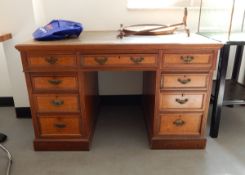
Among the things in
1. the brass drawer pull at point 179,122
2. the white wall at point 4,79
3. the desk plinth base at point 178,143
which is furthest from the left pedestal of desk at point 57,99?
the white wall at point 4,79

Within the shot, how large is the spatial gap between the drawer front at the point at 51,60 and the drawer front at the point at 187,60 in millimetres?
595

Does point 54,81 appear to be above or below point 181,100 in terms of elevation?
above

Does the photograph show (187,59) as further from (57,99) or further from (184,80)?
(57,99)

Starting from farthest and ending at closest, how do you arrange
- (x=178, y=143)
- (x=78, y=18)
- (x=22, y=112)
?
1. (x=22, y=112)
2. (x=78, y=18)
3. (x=178, y=143)

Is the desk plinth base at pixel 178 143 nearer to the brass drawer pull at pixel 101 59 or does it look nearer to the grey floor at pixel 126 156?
the grey floor at pixel 126 156

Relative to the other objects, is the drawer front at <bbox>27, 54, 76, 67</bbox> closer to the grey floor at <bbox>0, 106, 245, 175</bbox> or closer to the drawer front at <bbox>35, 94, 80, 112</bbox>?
the drawer front at <bbox>35, 94, 80, 112</bbox>

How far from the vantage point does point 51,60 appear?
1370 millimetres

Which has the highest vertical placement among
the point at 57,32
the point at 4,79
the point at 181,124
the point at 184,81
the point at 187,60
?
the point at 57,32

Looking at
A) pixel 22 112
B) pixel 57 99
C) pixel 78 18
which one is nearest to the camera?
pixel 57 99

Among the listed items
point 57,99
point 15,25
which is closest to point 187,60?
point 57,99

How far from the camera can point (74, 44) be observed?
1332 millimetres

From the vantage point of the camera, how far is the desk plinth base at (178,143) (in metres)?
1.59

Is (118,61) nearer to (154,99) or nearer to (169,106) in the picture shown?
(154,99)

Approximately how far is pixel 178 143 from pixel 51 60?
1.07 meters
